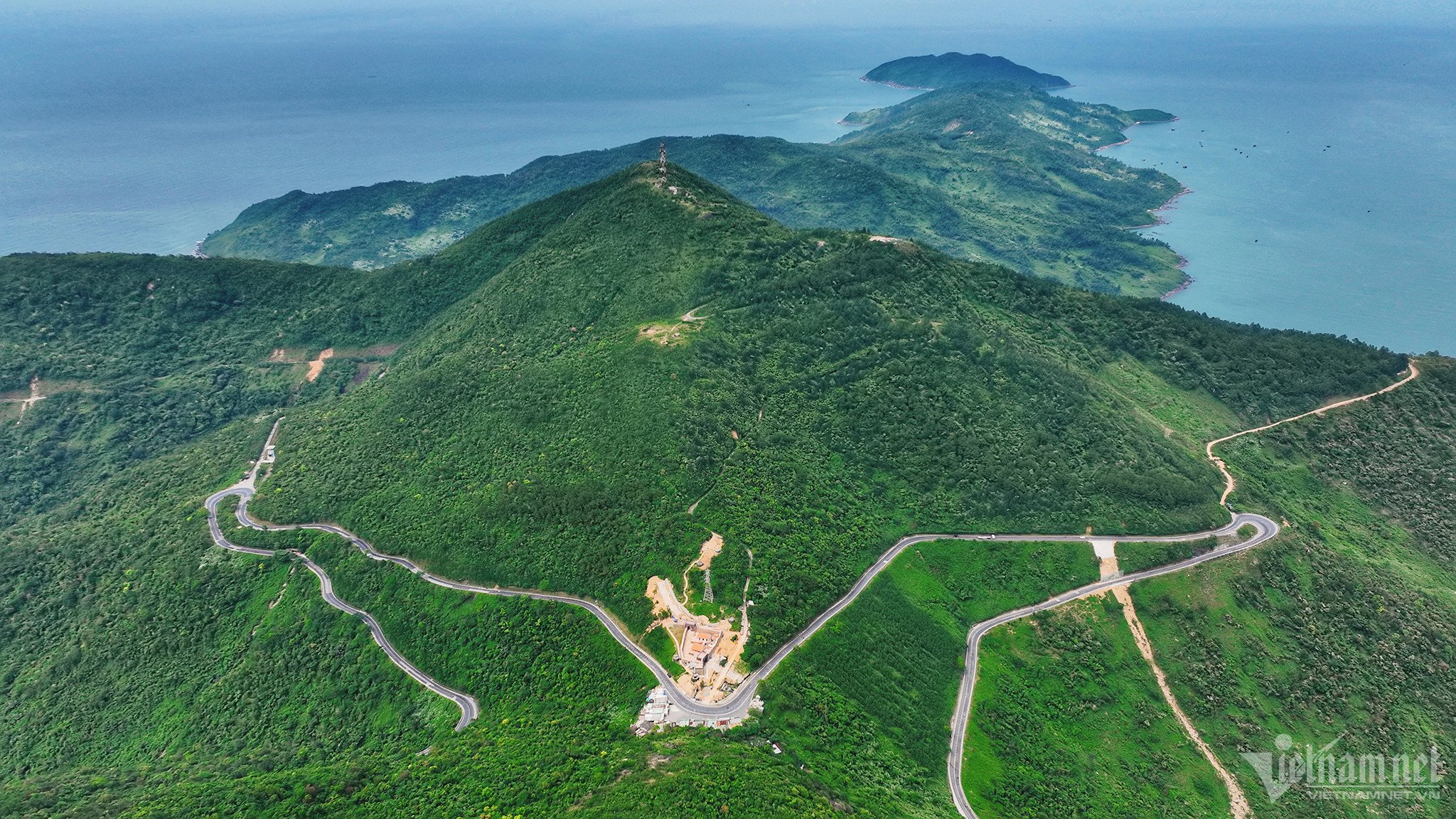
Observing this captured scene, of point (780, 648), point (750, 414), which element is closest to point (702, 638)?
point (780, 648)

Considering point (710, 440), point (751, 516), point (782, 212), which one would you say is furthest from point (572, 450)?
point (782, 212)

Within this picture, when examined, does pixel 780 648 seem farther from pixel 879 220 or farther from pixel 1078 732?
pixel 879 220

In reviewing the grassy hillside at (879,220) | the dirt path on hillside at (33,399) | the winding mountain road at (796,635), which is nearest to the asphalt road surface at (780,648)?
the winding mountain road at (796,635)

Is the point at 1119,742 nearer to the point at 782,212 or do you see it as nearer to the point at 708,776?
the point at 708,776

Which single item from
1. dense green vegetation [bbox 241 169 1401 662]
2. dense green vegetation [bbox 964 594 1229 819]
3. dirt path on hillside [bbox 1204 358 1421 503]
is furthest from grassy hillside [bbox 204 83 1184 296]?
dense green vegetation [bbox 964 594 1229 819]

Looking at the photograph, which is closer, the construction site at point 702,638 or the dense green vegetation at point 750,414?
the construction site at point 702,638

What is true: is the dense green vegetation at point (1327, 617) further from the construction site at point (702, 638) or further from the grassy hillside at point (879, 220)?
the grassy hillside at point (879, 220)
